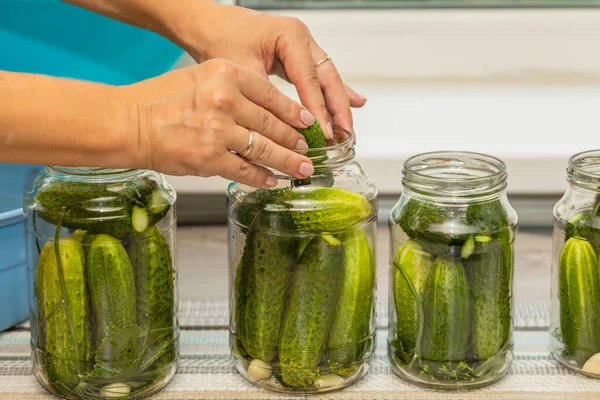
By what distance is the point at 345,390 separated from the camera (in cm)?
Answer: 95

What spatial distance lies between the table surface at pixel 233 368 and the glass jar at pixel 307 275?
1.7 inches

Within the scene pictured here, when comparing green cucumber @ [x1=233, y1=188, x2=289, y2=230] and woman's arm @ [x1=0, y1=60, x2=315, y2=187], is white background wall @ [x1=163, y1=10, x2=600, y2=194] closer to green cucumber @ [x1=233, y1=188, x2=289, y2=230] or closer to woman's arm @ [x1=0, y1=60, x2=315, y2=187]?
green cucumber @ [x1=233, y1=188, x2=289, y2=230]

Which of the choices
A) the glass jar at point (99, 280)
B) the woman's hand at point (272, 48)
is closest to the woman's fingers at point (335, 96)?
the woman's hand at point (272, 48)

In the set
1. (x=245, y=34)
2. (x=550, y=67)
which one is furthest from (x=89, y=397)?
(x=550, y=67)

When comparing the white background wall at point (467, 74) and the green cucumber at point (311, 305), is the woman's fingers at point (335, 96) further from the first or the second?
the white background wall at point (467, 74)

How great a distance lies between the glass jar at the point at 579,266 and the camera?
919 millimetres

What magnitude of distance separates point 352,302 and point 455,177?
0.18 metres

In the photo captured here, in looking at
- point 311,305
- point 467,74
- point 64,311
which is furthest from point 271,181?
point 467,74

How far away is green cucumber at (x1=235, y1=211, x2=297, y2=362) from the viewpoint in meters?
0.89

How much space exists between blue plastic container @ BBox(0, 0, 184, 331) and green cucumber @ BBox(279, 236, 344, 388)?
15.1 inches

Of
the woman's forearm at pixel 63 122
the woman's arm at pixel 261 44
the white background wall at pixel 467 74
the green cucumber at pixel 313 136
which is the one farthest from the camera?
the white background wall at pixel 467 74

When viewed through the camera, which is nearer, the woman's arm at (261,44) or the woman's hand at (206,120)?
the woman's hand at (206,120)

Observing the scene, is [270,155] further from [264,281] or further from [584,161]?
[584,161]

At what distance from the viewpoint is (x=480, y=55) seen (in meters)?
1.55
